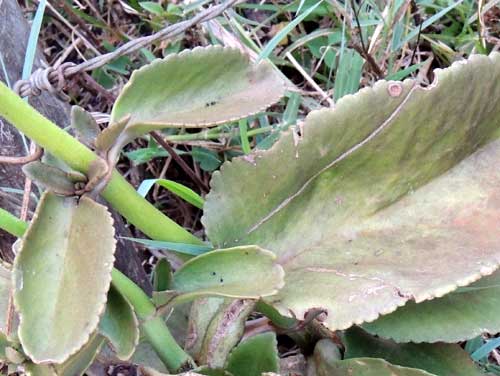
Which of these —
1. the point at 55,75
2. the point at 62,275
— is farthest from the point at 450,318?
the point at 55,75

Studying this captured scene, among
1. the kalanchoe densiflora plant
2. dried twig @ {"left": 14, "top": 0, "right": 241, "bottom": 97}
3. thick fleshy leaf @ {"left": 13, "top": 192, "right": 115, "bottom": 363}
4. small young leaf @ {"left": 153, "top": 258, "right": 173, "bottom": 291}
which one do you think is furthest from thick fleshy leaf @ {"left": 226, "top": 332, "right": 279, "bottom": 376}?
dried twig @ {"left": 14, "top": 0, "right": 241, "bottom": 97}

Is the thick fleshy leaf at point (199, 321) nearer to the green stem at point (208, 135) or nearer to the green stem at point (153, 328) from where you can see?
the green stem at point (153, 328)

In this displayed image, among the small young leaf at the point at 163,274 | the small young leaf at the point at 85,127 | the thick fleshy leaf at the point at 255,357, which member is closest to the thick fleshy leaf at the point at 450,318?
the thick fleshy leaf at the point at 255,357

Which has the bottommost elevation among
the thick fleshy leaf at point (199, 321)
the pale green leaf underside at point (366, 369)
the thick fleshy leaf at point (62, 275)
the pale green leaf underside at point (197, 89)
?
the pale green leaf underside at point (366, 369)

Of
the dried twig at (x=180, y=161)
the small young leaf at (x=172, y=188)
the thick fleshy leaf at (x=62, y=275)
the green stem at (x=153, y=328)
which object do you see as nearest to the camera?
the thick fleshy leaf at (x=62, y=275)

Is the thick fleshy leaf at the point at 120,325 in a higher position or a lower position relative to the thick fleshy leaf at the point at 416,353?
higher

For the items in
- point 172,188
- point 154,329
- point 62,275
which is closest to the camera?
point 62,275

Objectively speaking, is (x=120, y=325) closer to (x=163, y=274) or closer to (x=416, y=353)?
(x=163, y=274)

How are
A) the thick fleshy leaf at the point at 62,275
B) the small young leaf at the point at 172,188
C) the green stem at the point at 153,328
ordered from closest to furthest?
the thick fleshy leaf at the point at 62,275 → the green stem at the point at 153,328 → the small young leaf at the point at 172,188

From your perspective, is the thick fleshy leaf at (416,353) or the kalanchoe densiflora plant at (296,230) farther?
the thick fleshy leaf at (416,353)
